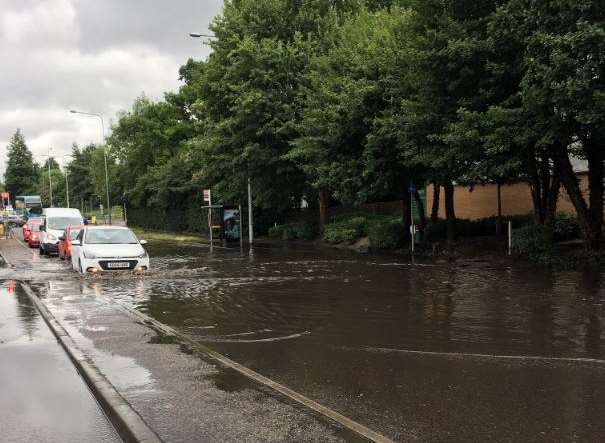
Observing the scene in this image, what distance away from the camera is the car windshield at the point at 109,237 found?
17375mm

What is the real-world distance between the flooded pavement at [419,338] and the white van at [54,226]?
412 inches

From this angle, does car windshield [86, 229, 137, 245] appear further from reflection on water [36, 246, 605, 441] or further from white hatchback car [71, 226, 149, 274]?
reflection on water [36, 246, 605, 441]

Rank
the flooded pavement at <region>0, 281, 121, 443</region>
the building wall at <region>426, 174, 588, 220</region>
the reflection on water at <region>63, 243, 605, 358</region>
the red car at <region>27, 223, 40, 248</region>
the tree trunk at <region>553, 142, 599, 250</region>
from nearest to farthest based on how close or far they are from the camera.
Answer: the flooded pavement at <region>0, 281, 121, 443</region> → the reflection on water at <region>63, 243, 605, 358</region> → the tree trunk at <region>553, 142, 599, 250</region> → the building wall at <region>426, 174, 588, 220</region> → the red car at <region>27, 223, 40, 248</region>

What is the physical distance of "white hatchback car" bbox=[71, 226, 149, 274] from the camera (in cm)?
1645

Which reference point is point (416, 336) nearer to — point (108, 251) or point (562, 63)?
point (562, 63)

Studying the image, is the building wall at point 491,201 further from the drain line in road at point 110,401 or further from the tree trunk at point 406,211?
the drain line in road at point 110,401

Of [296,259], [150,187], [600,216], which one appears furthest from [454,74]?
[150,187]

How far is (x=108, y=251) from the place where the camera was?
16.7 m

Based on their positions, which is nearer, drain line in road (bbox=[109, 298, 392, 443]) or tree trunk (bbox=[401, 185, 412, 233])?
drain line in road (bbox=[109, 298, 392, 443])

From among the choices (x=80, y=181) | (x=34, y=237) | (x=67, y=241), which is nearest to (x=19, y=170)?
(x=80, y=181)

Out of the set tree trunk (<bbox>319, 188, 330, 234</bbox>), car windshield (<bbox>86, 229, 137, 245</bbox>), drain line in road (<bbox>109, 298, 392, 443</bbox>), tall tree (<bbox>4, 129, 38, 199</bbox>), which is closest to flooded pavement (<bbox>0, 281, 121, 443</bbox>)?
drain line in road (<bbox>109, 298, 392, 443</bbox>)

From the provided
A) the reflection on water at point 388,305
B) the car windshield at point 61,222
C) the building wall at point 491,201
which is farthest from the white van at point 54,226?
the building wall at point 491,201

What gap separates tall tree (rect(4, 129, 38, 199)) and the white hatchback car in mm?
126498

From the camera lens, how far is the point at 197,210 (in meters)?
49.3
